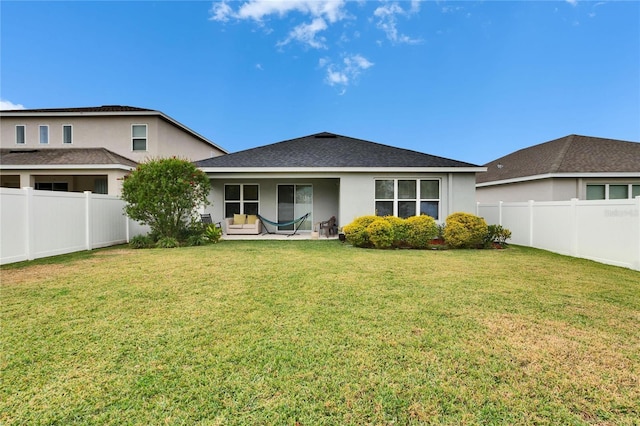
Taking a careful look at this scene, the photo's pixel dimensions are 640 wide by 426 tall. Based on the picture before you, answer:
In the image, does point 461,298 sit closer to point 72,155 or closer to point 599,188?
point 599,188

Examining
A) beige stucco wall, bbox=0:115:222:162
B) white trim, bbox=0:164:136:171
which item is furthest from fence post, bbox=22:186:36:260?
beige stucco wall, bbox=0:115:222:162

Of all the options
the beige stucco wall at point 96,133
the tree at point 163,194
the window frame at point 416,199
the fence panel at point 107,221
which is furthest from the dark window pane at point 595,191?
the beige stucco wall at point 96,133

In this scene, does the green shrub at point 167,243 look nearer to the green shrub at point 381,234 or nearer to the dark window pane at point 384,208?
the green shrub at point 381,234

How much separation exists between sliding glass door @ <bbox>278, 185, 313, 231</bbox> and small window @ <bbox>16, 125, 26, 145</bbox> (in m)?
12.9

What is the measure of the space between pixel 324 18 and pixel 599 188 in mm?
13816

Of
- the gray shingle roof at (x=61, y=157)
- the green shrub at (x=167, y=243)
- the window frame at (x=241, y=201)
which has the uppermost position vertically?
the gray shingle roof at (x=61, y=157)

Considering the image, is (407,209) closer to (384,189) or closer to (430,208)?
(430,208)

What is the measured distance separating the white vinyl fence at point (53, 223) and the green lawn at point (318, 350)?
1.92 meters

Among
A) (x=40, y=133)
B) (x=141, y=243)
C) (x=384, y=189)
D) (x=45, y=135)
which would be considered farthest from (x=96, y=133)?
(x=384, y=189)

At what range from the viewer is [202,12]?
12773 mm

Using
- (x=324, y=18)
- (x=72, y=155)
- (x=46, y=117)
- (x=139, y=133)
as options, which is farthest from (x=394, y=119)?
(x=46, y=117)

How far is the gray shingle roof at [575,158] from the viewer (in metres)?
12.3

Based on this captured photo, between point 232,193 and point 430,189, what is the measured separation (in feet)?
26.5

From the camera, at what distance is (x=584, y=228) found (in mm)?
7719
